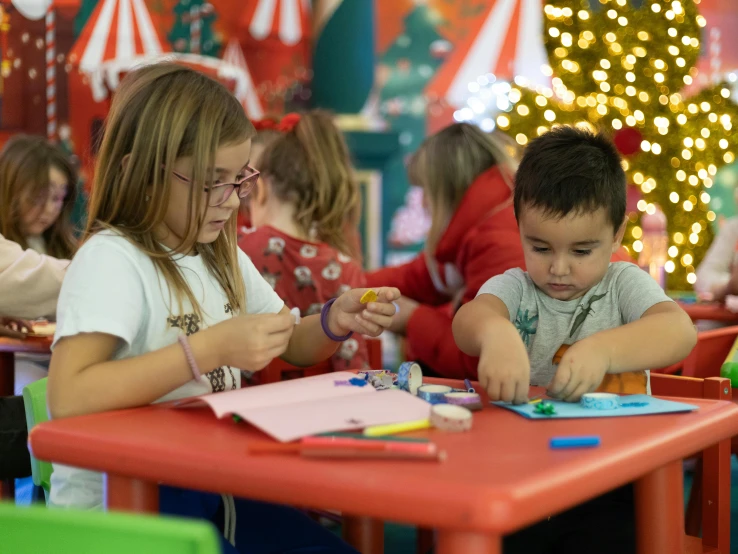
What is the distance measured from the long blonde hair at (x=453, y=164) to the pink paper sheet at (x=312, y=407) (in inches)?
58.9

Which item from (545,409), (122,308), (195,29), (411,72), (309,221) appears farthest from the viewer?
(411,72)

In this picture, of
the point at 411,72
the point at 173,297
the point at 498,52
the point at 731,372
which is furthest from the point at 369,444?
the point at 411,72

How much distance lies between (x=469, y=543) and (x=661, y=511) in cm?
39

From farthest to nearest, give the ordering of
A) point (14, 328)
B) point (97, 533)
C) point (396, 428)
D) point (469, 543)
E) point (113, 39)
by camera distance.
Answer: point (113, 39) < point (14, 328) < point (396, 428) < point (469, 543) < point (97, 533)

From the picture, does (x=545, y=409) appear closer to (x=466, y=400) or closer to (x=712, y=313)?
(x=466, y=400)

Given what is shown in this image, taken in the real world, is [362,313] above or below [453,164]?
below

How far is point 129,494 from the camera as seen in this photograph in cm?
94

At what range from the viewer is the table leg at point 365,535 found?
53.3 inches

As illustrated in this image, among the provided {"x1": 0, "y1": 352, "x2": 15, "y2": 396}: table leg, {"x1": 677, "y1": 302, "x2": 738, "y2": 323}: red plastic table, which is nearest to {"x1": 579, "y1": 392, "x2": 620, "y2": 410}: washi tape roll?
{"x1": 0, "y1": 352, "x2": 15, "y2": 396}: table leg

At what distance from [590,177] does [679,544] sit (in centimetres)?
61

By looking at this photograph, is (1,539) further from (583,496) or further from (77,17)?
(77,17)

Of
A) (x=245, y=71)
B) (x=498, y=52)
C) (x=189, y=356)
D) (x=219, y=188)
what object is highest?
(x=498, y=52)

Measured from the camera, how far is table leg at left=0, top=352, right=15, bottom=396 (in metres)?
2.27

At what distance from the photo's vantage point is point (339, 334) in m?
1.47
